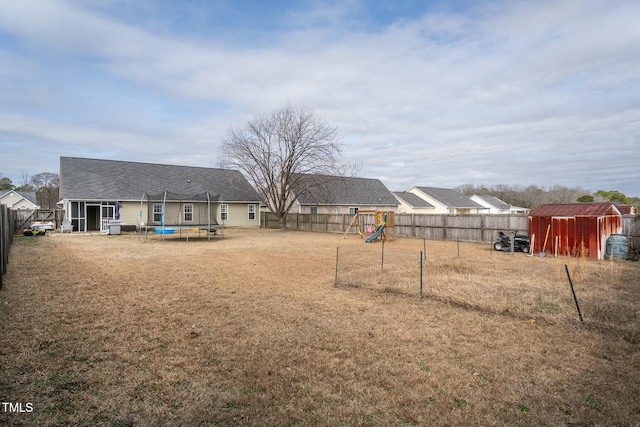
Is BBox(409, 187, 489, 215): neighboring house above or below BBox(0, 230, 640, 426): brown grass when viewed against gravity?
above

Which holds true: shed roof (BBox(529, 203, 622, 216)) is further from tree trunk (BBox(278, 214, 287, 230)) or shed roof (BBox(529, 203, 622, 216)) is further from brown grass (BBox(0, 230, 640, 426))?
tree trunk (BBox(278, 214, 287, 230))

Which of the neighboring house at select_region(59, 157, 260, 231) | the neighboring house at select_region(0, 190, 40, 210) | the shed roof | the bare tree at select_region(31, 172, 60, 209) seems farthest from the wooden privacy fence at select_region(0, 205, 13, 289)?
the bare tree at select_region(31, 172, 60, 209)

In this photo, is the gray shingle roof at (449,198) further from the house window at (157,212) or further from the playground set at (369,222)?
the house window at (157,212)

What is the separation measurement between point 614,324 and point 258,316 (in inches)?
211

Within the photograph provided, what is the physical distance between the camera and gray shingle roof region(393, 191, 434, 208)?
146 ft

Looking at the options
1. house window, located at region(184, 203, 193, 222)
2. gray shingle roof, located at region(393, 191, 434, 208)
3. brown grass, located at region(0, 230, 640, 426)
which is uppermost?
gray shingle roof, located at region(393, 191, 434, 208)

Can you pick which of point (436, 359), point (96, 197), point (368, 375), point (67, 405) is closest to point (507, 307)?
point (436, 359)

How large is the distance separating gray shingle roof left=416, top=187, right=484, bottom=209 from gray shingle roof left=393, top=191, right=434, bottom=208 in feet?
4.51

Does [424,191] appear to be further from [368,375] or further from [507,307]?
[368,375]

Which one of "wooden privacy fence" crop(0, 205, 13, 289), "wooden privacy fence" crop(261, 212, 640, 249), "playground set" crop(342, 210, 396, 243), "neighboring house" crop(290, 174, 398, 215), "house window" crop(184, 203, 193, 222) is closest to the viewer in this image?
"wooden privacy fence" crop(0, 205, 13, 289)

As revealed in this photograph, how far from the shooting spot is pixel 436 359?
435 cm

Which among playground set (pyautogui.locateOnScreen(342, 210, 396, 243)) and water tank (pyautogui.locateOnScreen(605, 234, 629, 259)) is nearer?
water tank (pyautogui.locateOnScreen(605, 234, 629, 259))

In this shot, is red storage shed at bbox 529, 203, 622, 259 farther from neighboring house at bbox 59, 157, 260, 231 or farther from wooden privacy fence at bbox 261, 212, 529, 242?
neighboring house at bbox 59, 157, 260, 231

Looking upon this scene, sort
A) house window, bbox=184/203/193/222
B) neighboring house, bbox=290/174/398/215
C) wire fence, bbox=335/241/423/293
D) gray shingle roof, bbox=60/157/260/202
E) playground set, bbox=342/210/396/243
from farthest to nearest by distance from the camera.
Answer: neighboring house, bbox=290/174/398/215 < house window, bbox=184/203/193/222 < gray shingle roof, bbox=60/157/260/202 < playground set, bbox=342/210/396/243 < wire fence, bbox=335/241/423/293
